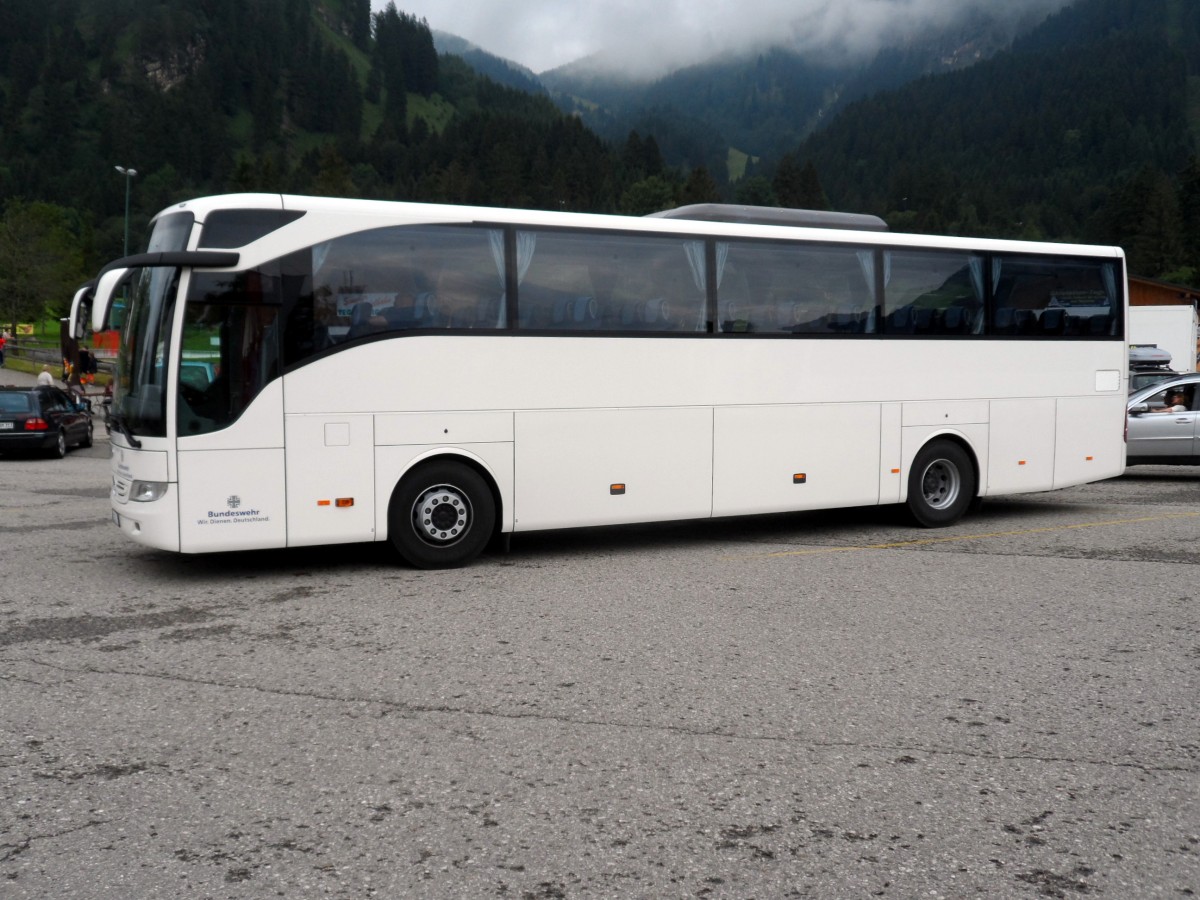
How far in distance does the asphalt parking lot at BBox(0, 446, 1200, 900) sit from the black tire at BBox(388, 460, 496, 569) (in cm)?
28

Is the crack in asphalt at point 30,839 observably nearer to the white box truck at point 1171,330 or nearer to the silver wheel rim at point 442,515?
the silver wheel rim at point 442,515

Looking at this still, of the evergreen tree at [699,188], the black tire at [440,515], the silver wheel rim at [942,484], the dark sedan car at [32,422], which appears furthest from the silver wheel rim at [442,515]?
the evergreen tree at [699,188]

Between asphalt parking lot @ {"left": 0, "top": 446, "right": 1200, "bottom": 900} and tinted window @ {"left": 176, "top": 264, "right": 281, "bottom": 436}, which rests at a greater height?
tinted window @ {"left": 176, "top": 264, "right": 281, "bottom": 436}

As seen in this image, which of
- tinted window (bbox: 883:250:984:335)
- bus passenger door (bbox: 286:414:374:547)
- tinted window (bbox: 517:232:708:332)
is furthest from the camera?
tinted window (bbox: 883:250:984:335)

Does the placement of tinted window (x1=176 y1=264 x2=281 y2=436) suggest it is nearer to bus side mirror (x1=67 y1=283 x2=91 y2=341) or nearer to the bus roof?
bus side mirror (x1=67 y1=283 x2=91 y2=341)

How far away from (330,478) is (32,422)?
51.6ft

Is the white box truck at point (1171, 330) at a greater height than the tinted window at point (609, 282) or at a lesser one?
greater

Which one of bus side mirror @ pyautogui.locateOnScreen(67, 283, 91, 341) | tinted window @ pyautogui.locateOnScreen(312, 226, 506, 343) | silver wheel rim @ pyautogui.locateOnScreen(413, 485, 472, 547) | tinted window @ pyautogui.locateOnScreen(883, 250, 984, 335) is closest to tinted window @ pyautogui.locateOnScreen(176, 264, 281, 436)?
tinted window @ pyautogui.locateOnScreen(312, 226, 506, 343)

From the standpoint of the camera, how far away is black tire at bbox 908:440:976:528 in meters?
12.3

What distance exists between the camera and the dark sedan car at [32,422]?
2188cm

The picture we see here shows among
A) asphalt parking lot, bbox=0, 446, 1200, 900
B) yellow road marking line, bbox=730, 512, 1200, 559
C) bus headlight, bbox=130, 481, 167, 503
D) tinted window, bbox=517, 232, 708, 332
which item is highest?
tinted window, bbox=517, 232, 708, 332

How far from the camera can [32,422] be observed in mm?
21938

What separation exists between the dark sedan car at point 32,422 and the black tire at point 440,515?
15.6m

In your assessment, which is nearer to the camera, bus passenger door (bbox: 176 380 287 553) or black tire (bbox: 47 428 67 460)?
bus passenger door (bbox: 176 380 287 553)
